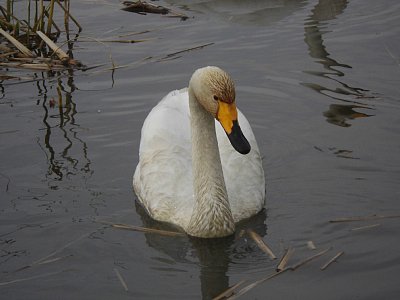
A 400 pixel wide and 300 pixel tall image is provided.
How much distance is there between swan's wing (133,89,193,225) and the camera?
25.3 ft

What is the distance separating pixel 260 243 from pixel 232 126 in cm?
103

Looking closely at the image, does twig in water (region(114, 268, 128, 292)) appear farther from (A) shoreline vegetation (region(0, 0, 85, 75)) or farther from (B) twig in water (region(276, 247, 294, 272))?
(A) shoreline vegetation (region(0, 0, 85, 75))

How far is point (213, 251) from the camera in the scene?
7164 mm

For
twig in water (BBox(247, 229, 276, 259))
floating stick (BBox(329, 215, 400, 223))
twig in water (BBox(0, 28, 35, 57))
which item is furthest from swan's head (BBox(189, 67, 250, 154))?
twig in water (BBox(0, 28, 35, 57))

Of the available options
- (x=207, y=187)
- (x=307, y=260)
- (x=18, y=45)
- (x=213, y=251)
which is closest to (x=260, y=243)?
(x=213, y=251)

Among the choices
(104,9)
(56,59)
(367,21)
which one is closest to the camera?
(56,59)

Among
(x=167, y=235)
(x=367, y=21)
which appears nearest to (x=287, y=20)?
(x=367, y=21)

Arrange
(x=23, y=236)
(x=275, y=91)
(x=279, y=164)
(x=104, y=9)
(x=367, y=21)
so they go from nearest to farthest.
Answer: (x=23, y=236) → (x=279, y=164) → (x=275, y=91) → (x=367, y=21) → (x=104, y=9)

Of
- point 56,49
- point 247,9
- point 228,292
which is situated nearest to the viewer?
point 228,292

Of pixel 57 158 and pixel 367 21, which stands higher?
pixel 367 21

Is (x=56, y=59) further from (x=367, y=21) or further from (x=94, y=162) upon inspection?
(x=367, y=21)

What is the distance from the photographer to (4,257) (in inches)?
277

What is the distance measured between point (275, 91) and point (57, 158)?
9.18 feet

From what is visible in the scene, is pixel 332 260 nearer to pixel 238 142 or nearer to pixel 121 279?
pixel 238 142
